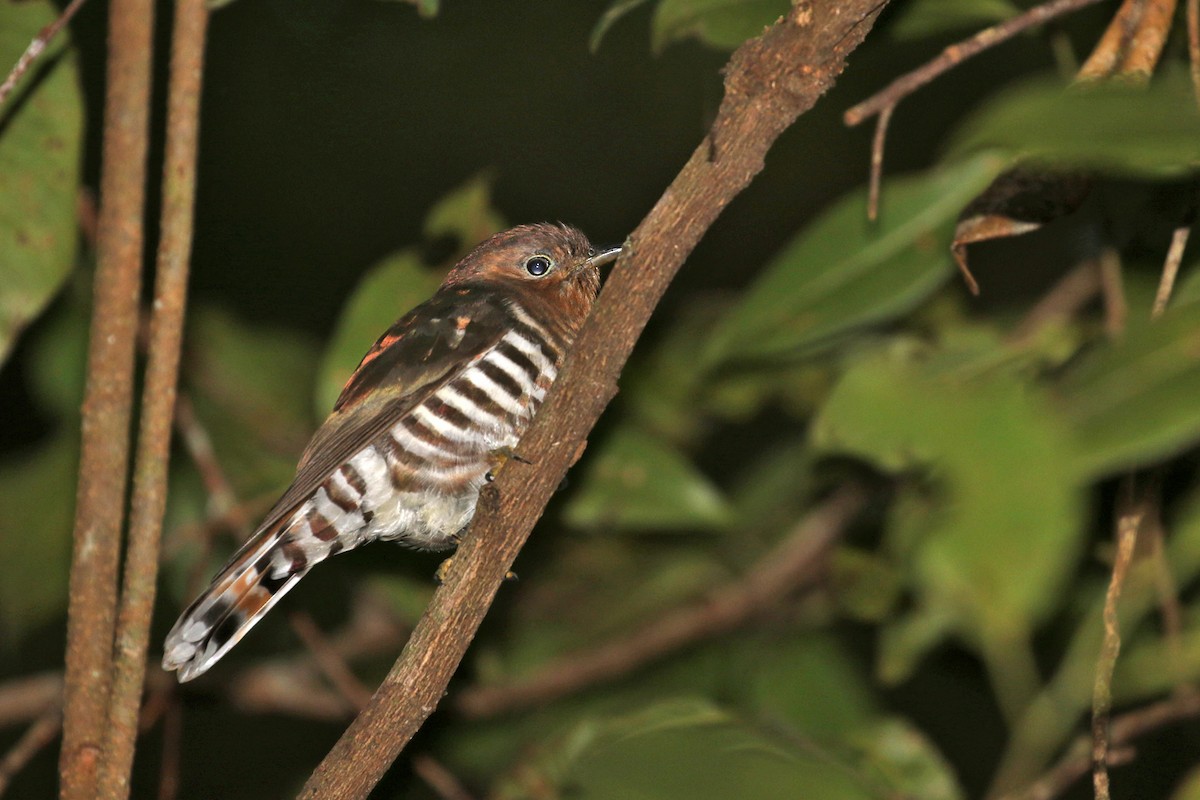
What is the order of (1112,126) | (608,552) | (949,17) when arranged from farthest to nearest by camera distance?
(608,552), (949,17), (1112,126)

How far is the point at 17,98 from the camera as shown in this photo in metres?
3.10

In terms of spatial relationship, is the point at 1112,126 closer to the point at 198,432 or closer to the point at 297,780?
the point at 198,432

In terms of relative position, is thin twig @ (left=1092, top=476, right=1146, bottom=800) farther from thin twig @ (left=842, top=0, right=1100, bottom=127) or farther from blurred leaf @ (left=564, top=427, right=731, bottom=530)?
blurred leaf @ (left=564, top=427, right=731, bottom=530)

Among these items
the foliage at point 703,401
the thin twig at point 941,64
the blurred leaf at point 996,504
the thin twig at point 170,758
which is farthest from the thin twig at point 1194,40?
the thin twig at point 170,758

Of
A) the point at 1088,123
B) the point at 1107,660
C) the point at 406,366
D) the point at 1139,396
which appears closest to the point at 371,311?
the point at 406,366

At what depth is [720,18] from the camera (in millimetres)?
2982

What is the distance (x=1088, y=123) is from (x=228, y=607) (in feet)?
9.31

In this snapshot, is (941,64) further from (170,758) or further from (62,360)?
(62,360)

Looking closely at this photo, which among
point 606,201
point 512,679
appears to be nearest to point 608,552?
point 512,679

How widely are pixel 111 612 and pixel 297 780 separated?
3202 mm

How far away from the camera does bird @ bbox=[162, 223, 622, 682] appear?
11.3 ft

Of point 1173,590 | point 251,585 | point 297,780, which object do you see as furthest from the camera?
point 297,780

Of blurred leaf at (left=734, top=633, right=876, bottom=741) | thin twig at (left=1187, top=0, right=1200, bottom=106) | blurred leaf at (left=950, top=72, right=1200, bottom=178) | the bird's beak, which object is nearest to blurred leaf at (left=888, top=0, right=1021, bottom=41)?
thin twig at (left=1187, top=0, right=1200, bottom=106)

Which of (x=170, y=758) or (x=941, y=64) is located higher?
(x=941, y=64)
